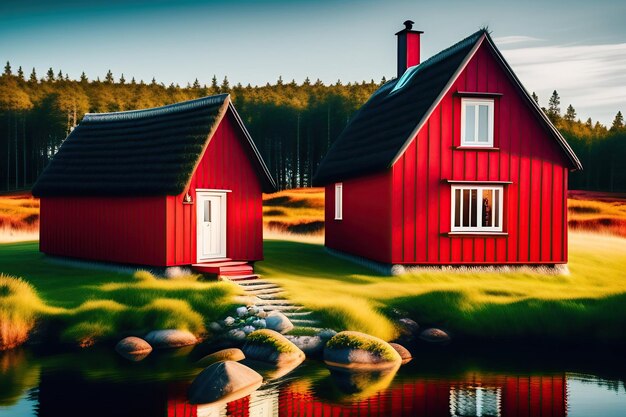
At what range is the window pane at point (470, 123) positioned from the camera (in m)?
20.6

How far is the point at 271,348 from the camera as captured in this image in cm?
1314

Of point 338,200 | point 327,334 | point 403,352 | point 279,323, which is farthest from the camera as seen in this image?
point 338,200

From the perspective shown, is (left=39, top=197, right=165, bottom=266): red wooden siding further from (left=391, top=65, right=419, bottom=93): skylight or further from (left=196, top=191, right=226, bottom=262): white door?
(left=391, top=65, right=419, bottom=93): skylight

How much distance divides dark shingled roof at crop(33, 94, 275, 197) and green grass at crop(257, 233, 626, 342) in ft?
15.0

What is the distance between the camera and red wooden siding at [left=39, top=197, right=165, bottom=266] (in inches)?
764

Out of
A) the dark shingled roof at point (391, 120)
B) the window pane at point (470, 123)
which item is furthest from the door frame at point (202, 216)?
the window pane at point (470, 123)

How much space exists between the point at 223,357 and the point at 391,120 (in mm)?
12354

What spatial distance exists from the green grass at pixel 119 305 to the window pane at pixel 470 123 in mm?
9198

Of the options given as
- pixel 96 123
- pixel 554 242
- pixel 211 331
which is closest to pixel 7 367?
pixel 211 331

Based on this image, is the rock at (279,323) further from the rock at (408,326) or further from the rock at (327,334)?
the rock at (408,326)

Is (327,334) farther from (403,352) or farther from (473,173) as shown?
(473,173)

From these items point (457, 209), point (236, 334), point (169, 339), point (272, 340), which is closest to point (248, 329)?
point (236, 334)

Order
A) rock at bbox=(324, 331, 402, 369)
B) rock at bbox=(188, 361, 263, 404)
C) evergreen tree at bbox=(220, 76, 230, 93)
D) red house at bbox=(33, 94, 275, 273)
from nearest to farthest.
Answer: rock at bbox=(188, 361, 263, 404) < rock at bbox=(324, 331, 402, 369) < red house at bbox=(33, 94, 275, 273) < evergreen tree at bbox=(220, 76, 230, 93)

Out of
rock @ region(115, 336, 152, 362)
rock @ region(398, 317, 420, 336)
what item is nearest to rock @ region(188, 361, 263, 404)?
rock @ region(115, 336, 152, 362)
